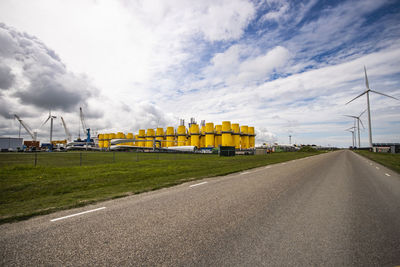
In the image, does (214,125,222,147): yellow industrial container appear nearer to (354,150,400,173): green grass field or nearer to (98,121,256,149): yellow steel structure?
(98,121,256,149): yellow steel structure

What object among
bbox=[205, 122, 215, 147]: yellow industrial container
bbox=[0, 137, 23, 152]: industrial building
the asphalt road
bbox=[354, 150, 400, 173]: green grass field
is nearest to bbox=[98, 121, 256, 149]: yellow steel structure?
bbox=[205, 122, 215, 147]: yellow industrial container

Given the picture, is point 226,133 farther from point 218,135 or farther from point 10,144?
point 10,144

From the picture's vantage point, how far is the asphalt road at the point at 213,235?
3205 millimetres

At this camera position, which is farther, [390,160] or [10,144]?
[10,144]

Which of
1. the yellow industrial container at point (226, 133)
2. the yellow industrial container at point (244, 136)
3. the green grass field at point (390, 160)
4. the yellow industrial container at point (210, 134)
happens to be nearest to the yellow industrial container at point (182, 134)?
the yellow industrial container at point (210, 134)

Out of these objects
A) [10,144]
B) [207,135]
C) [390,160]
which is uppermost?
[207,135]

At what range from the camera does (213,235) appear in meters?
4.02

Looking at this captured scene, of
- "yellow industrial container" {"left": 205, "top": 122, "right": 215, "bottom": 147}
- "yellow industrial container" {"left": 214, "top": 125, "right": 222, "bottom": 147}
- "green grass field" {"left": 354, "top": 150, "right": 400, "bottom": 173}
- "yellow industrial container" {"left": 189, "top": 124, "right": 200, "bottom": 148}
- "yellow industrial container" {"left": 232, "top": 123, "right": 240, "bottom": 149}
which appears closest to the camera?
"green grass field" {"left": 354, "top": 150, "right": 400, "bottom": 173}

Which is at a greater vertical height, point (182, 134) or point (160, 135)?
point (182, 134)

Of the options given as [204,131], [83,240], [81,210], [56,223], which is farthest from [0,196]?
[204,131]

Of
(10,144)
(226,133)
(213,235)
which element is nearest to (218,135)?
(226,133)

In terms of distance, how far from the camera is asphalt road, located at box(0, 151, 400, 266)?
321 centimetres

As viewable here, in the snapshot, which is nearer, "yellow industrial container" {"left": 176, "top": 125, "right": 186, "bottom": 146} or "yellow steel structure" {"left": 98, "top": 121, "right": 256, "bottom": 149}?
"yellow steel structure" {"left": 98, "top": 121, "right": 256, "bottom": 149}

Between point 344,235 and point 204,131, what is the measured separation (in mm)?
63066
